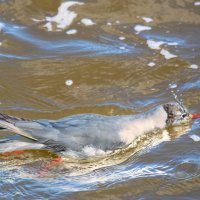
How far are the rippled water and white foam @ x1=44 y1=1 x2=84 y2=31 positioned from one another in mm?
15

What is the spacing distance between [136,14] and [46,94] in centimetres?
259

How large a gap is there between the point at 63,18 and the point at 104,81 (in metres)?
1.92

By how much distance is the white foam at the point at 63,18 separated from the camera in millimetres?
9344

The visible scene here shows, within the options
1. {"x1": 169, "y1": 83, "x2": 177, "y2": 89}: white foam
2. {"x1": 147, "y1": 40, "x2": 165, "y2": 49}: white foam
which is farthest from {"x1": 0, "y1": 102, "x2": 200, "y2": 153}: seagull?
{"x1": 147, "y1": 40, "x2": 165, "y2": 49}: white foam

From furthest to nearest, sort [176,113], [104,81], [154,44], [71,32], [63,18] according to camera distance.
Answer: [63,18]
[71,32]
[154,44]
[104,81]
[176,113]

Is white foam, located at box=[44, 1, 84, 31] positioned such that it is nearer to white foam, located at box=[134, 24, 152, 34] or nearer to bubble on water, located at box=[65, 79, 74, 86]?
white foam, located at box=[134, 24, 152, 34]

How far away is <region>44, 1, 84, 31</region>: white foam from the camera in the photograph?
9344 millimetres

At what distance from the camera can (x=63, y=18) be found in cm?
955

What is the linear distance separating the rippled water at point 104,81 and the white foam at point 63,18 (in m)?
0.02

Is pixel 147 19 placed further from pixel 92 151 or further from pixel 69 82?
pixel 92 151

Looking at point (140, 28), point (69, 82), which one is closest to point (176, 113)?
point (69, 82)

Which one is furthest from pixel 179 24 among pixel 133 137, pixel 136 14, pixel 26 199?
pixel 26 199

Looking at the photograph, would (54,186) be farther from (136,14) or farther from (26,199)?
(136,14)

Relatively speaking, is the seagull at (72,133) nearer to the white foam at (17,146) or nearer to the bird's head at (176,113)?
the white foam at (17,146)
